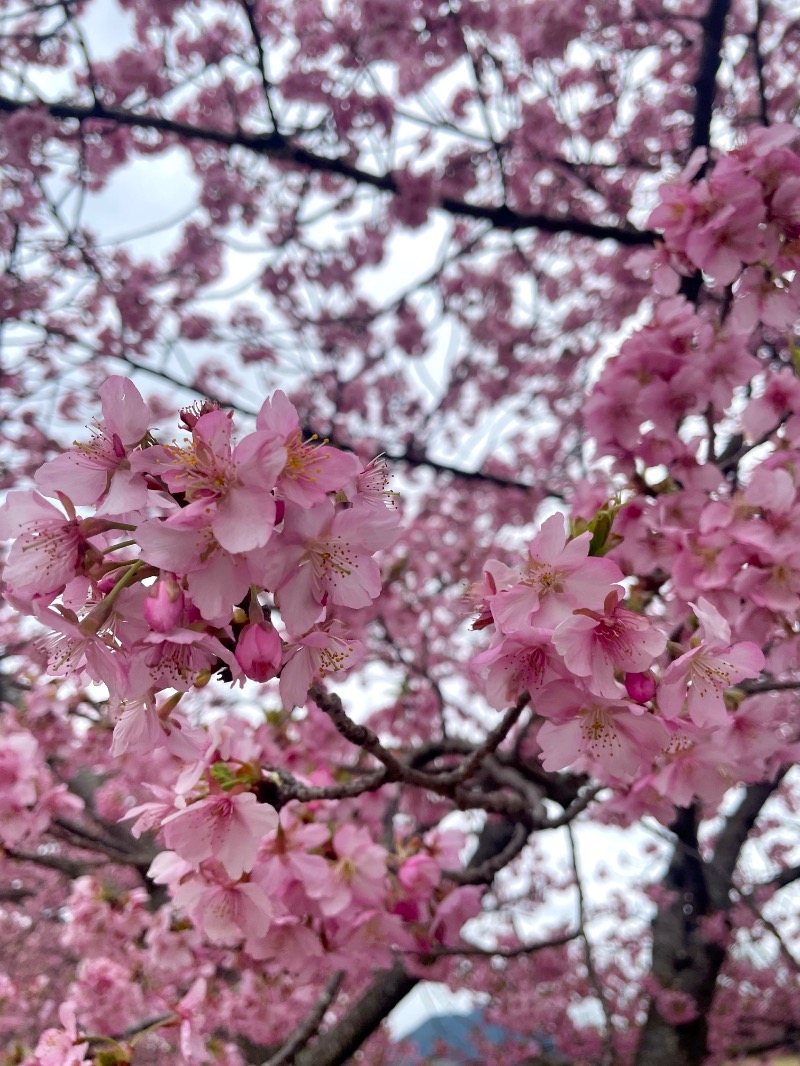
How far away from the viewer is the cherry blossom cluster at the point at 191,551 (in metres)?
0.85

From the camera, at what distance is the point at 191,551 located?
846 mm

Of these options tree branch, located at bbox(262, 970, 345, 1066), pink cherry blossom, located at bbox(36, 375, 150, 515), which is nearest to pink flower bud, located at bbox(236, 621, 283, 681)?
pink cherry blossom, located at bbox(36, 375, 150, 515)

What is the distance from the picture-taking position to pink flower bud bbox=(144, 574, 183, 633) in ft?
2.77

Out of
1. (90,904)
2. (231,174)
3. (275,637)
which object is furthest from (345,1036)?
(231,174)

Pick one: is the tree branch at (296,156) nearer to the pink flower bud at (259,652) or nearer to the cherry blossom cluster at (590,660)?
the cherry blossom cluster at (590,660)

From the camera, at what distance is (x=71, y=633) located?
0.90 m

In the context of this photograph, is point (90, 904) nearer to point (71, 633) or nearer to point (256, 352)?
point (71, 633)

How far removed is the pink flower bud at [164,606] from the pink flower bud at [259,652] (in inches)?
3.6

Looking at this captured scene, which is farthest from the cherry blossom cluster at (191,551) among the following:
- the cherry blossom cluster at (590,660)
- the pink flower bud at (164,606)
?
the cherry blossom cluster at (590,660)

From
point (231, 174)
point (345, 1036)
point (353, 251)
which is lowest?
point (345, 1036)

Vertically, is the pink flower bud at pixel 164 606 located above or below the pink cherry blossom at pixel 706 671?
above

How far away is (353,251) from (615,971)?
7.65 meters

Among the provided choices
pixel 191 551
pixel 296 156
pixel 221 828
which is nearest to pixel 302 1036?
pixel 221 828

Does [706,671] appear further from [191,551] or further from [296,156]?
[296,156]
